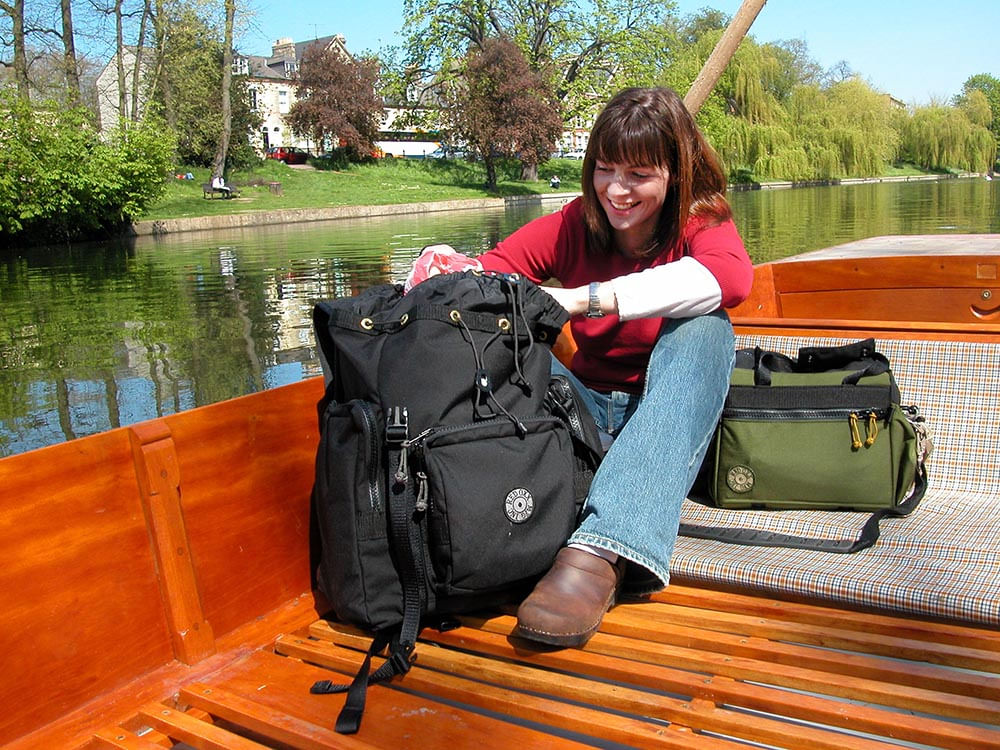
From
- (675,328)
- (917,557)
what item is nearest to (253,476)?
(675,328)

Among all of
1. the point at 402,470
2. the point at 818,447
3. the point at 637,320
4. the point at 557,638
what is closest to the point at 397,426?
the point at 402,470

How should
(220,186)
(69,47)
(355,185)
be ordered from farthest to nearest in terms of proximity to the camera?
1. (355,185)
2. (220,186)
3. (69,47)

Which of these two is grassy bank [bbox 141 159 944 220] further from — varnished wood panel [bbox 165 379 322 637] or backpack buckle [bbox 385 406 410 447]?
backpack buckle [bbox 385 406 410 447]

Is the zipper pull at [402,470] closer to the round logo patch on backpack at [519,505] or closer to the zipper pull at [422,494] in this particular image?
the zipper pull at [422,494]

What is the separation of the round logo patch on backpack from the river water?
4.27m

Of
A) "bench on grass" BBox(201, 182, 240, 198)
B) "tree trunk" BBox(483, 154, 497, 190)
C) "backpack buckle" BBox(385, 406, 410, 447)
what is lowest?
"backpack buckle" BBox(385, 406, 410, 447)

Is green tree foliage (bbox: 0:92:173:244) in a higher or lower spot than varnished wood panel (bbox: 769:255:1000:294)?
higher

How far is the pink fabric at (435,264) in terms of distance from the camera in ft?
6.48

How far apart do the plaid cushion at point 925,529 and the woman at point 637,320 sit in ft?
0.75

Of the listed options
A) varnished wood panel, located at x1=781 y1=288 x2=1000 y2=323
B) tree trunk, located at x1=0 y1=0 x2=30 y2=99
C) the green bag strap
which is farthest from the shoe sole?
tree trunk, located at x1=0 y1=0 x2=30 y2=99

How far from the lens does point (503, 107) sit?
128 feet

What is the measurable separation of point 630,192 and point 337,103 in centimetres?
4242

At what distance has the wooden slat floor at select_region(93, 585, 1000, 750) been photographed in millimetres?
1318

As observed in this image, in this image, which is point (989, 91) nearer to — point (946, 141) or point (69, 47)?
point (946, 141)
